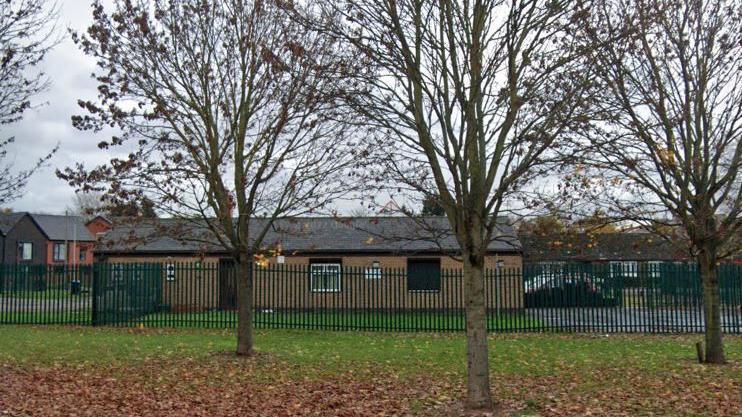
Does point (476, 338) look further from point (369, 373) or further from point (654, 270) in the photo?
point (654, 270)

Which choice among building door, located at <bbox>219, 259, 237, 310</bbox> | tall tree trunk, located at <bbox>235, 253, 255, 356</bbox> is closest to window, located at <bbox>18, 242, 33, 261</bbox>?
building door, located at <bbox>219, 259, 237, 310</bbox>

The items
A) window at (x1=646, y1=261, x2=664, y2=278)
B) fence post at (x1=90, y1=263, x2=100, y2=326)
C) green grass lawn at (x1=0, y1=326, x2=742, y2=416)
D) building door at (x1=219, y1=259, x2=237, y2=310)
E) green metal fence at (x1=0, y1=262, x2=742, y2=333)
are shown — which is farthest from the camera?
building door at (x1=219, y1=259, x2=237, y2=310)

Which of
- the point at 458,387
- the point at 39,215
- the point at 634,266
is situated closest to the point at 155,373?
the point at 458,387

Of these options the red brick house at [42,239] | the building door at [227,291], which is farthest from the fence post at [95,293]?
the red brick house at [42,239]

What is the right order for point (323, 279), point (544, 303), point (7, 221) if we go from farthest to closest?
point (7, 221) < point (323, 279) < point (544, 303)

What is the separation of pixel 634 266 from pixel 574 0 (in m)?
13.7

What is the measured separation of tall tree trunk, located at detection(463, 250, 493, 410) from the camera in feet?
26.3

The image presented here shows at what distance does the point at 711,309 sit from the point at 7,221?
54015 mm

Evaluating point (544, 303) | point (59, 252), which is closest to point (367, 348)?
point (544, 303)

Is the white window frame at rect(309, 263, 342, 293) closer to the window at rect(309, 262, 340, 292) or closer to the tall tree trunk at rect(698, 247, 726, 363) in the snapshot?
the window at rect(309, 262, 340, 292)

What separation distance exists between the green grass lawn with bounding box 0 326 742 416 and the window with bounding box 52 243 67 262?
45342 mm

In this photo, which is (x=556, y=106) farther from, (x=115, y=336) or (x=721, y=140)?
(x=115, y=336)

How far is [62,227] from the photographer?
2343 inches

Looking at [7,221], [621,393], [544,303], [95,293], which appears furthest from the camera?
[7,221]
